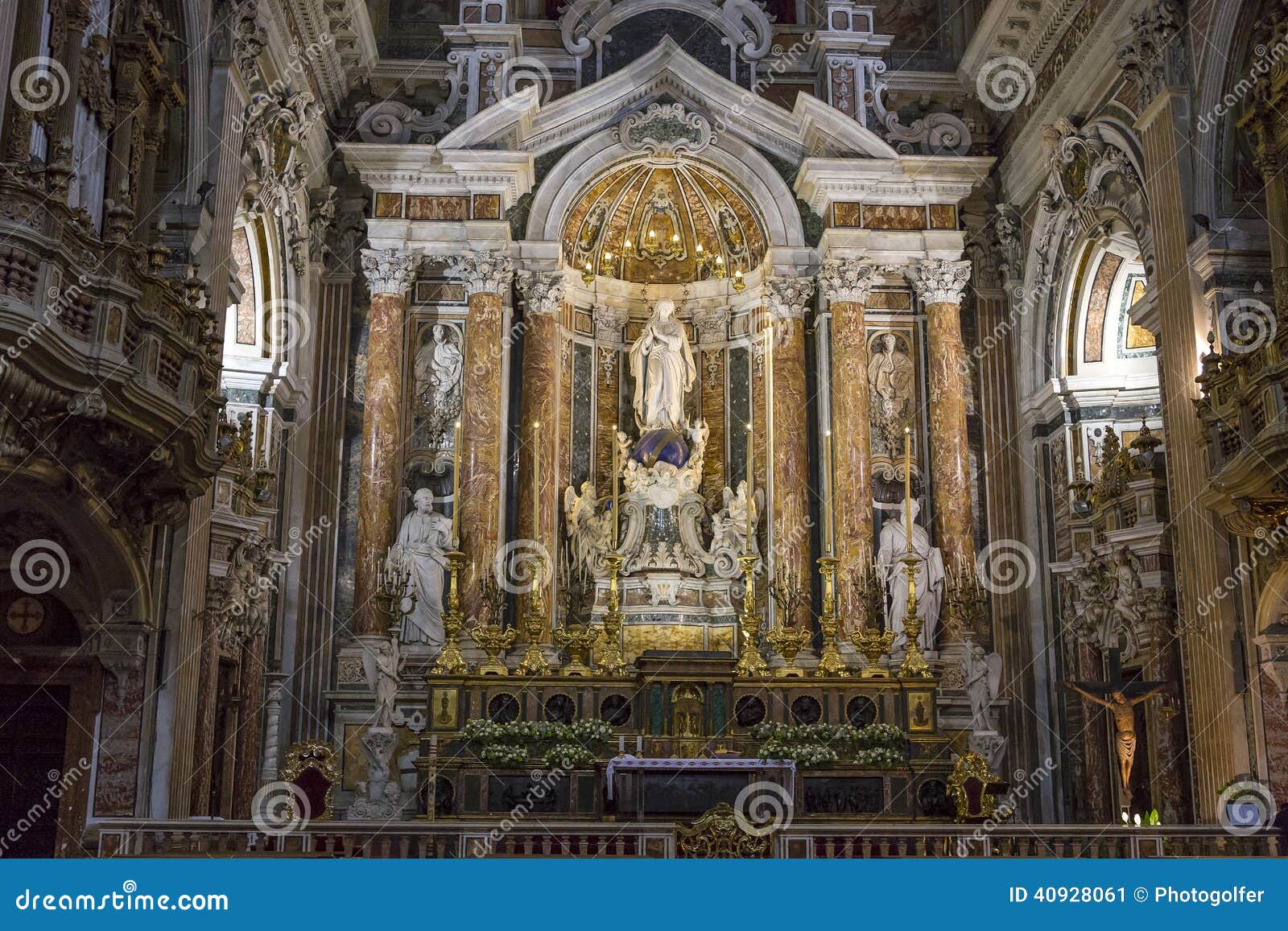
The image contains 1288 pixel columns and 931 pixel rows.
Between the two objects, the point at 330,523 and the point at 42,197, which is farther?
the point at 330,523

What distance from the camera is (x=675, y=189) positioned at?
2273 centimetres

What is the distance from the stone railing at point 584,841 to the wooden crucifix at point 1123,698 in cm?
361

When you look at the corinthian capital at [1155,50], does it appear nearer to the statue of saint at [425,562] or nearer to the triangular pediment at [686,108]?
the triangular pediment at [686,108]

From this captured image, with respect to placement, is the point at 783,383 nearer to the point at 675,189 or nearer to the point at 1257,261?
the point at 675,189

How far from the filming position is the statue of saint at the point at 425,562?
1961 cm

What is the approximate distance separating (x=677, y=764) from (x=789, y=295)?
956 cm

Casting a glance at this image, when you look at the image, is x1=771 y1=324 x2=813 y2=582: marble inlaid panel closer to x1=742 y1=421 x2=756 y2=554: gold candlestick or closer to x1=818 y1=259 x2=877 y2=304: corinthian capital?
x1=742 y1=421 x2=756 y2=554: gold candlestick

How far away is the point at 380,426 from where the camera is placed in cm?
2023

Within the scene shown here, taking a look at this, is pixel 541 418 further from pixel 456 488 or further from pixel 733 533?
pixel 733 533

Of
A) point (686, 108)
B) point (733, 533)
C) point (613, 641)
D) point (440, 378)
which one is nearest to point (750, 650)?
point (613, 641)

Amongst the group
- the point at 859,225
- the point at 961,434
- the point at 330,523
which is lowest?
the point at 330,523

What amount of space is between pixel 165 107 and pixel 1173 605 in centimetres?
1238

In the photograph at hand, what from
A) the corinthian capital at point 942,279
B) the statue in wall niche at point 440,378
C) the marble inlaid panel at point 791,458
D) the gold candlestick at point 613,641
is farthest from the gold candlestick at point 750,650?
the corinthian capital at point 942,279

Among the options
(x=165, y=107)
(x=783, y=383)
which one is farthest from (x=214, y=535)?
(x=783, y=383)
